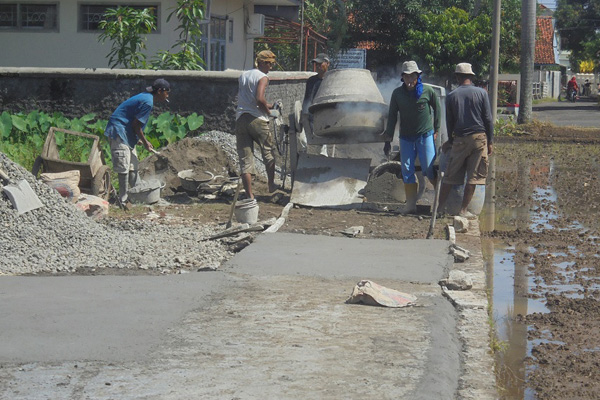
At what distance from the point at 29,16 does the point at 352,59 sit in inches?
634

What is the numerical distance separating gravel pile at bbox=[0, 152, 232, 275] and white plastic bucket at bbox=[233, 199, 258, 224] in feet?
1.93

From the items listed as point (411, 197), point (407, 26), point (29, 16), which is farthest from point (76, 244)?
point (407, 26)

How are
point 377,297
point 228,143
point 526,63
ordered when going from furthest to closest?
point 526,63 → point 228,143 → point 377,297

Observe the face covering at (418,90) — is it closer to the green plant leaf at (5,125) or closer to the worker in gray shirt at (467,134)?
the worker in gray shirt at (467,134)

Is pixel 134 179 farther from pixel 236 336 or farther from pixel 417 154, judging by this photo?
pixel 236 336

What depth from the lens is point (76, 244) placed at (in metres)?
8.74

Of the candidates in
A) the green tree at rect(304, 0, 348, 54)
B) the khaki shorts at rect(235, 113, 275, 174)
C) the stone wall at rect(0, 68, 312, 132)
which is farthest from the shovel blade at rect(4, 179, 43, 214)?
the green tree at rect(304, 0, 348, 54)

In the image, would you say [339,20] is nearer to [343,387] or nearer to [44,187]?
[44,187]

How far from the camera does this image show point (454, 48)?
3247 centimetres

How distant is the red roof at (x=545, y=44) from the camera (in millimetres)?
59778

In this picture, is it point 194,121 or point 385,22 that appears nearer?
point 194,121

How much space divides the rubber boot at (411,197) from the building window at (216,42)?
1090 cm

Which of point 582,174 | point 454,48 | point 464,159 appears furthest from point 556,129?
point 464,159

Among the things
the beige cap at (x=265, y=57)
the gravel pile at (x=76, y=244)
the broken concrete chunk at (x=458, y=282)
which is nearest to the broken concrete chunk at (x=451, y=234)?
the broken concrete chunk at (x=458, y=282)
